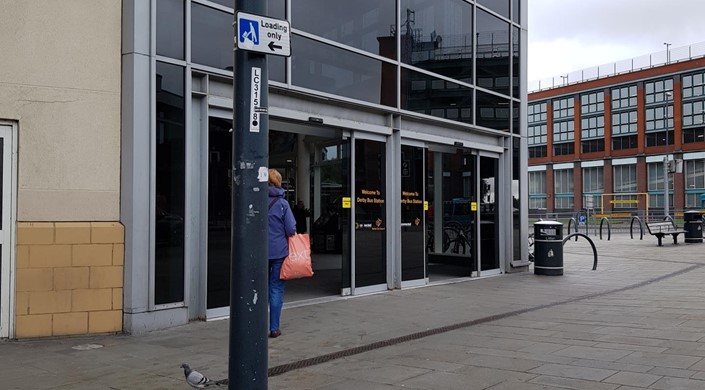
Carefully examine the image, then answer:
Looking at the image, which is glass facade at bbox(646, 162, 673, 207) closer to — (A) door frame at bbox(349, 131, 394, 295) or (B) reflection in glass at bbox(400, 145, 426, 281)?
(B) reflection in glass at bbox(400, 145, 426, 281)

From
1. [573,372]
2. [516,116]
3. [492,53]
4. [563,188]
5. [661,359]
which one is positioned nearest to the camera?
[573,372]

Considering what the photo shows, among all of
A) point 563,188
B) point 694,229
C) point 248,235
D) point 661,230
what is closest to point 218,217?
point 248,235

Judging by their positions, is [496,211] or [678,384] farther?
[496,211]

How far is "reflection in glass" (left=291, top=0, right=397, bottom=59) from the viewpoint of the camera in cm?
938

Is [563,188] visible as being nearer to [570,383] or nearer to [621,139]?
[621,139]

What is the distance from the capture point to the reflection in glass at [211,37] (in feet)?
25.8

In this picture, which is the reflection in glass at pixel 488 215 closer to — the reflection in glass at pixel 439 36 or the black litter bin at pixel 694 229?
the reflection in glass at pixel 439 36

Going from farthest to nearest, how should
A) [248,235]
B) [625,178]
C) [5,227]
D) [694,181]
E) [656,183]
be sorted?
[625,178], [656,183], [694,181], [5,227], [248,235]

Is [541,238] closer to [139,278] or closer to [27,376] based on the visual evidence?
[139,278]

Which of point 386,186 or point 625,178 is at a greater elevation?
point 625,178

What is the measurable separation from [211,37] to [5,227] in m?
3.27

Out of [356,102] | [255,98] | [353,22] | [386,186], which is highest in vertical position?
[353,22]

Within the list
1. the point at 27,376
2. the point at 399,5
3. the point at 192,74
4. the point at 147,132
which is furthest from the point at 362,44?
the point at 27,376

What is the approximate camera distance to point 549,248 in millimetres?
13266
